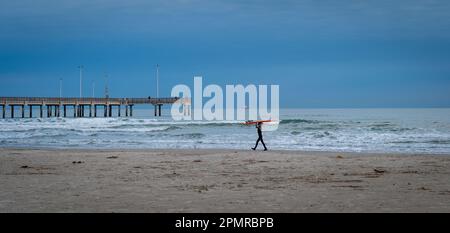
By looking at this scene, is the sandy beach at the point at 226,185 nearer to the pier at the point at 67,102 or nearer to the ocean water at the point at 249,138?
the ocean water at the point at 249,138

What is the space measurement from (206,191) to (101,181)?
281cm

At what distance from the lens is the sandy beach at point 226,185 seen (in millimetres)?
8508

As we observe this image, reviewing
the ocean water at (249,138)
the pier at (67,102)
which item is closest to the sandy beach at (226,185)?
the ocean water at (249,138)

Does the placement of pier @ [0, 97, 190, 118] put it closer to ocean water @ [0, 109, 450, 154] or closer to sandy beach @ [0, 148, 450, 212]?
ocean water @ [0, 109, 450, 154]

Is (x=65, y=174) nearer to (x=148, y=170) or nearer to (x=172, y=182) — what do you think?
(x=148, y=170)

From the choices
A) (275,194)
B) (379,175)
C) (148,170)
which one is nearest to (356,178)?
(379,175)

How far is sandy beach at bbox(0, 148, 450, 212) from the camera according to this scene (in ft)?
27.9

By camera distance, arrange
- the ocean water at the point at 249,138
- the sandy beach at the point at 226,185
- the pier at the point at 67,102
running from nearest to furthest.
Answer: the sandy beach at the point at 226,185, the ocean water at the point at 249,138, the pier at the point at 67,102
